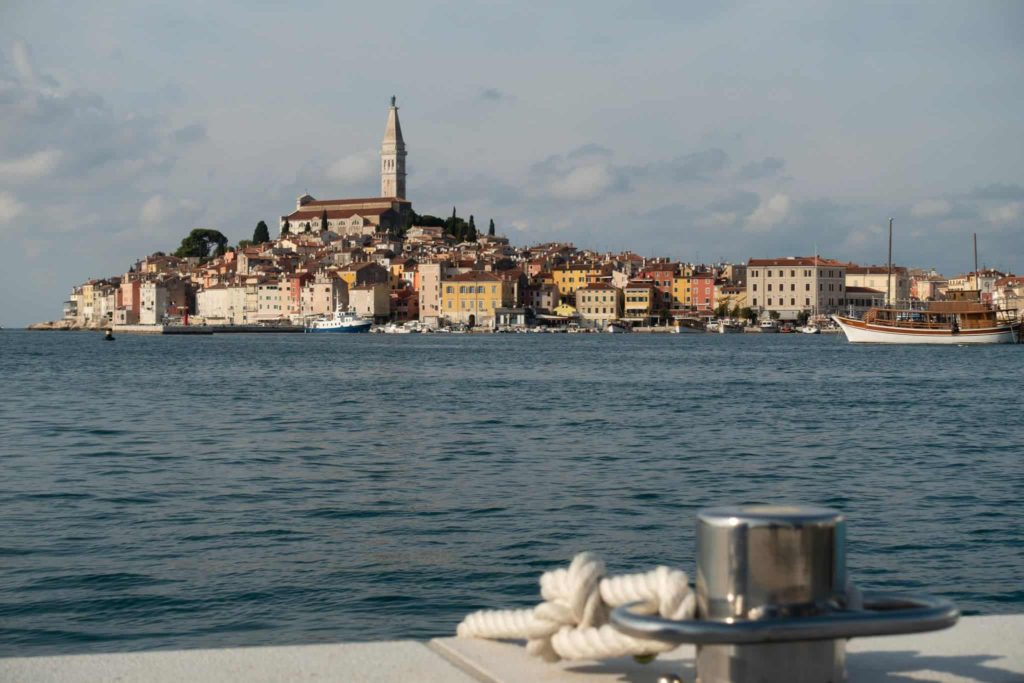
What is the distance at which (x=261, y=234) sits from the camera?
412 ft

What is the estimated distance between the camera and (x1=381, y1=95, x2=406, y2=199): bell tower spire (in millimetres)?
128000

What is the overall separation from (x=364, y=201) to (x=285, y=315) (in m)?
27.4

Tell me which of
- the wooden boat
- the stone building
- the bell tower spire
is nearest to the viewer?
the wooden boat

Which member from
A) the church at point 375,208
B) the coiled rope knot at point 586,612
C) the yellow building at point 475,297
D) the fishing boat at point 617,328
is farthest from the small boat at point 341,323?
the coiled rope knot at point 586,612

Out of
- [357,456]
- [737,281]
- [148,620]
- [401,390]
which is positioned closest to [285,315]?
[737,281]

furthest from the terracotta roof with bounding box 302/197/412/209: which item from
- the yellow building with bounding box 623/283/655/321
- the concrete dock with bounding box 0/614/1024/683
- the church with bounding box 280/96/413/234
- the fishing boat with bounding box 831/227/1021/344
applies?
the concrete dock with bounding box 0/614/1024/683

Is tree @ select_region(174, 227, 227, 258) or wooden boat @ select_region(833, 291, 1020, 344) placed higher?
tree @ select_region(174, 227, 227, 258)

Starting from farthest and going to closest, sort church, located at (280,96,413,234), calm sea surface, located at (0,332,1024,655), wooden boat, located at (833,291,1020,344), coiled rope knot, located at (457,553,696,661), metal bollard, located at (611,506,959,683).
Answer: church, located at (280,96,413,234), wooden boat, located at (833,291,1020,344), calm sea surface, located at (0,332,1024,655), coiled rope knot, located at (457,553,696,661), metal bollard, located at (611,506,959,683)

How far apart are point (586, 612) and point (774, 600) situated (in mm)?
371

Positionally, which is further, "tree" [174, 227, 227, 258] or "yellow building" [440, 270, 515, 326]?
"tree" [174, 227, 227, 258]

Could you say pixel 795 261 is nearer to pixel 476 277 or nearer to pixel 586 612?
pixel 476 277

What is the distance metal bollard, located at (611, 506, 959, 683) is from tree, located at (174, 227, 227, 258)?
436 feet

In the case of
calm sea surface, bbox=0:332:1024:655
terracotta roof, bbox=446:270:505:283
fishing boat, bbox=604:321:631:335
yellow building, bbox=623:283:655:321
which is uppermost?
terracotta roof, bbox=446:270:505:283

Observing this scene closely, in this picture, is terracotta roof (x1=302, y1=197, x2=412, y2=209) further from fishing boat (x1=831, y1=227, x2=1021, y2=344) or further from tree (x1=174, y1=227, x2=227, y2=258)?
fishing boat (x1=831, y1=227, x2=1021, y2=344)
